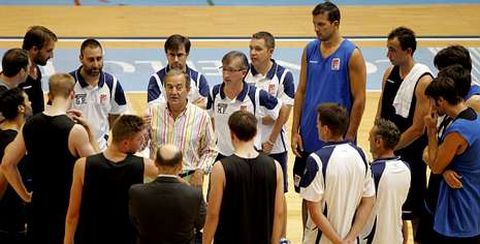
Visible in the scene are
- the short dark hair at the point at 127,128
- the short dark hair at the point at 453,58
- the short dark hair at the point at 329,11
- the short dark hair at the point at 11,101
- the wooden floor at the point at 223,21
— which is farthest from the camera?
the wooden floor at the point at 223,21

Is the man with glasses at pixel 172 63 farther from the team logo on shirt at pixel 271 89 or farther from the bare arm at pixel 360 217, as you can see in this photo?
the bare arm at pixel 360 217

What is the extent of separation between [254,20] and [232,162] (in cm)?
1053

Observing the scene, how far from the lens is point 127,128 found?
18.6ft

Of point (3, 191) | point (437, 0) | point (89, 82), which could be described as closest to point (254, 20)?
point (437, 0)

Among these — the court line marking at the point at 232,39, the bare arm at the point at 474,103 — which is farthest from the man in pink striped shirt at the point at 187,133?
the court line marking at the point at 232,39

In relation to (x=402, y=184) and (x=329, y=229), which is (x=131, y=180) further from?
(x=402, y=184)

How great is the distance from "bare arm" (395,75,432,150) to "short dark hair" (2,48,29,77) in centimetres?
306

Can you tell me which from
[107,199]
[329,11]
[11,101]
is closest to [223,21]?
[329,11]

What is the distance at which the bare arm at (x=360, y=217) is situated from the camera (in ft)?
19.9

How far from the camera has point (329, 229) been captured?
5.96 m

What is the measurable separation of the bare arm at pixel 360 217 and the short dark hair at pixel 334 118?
0.50 metres

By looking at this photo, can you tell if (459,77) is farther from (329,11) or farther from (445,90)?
(329,11)

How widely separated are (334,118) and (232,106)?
68.8 inches

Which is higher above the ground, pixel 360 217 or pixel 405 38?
pixel 405 38
